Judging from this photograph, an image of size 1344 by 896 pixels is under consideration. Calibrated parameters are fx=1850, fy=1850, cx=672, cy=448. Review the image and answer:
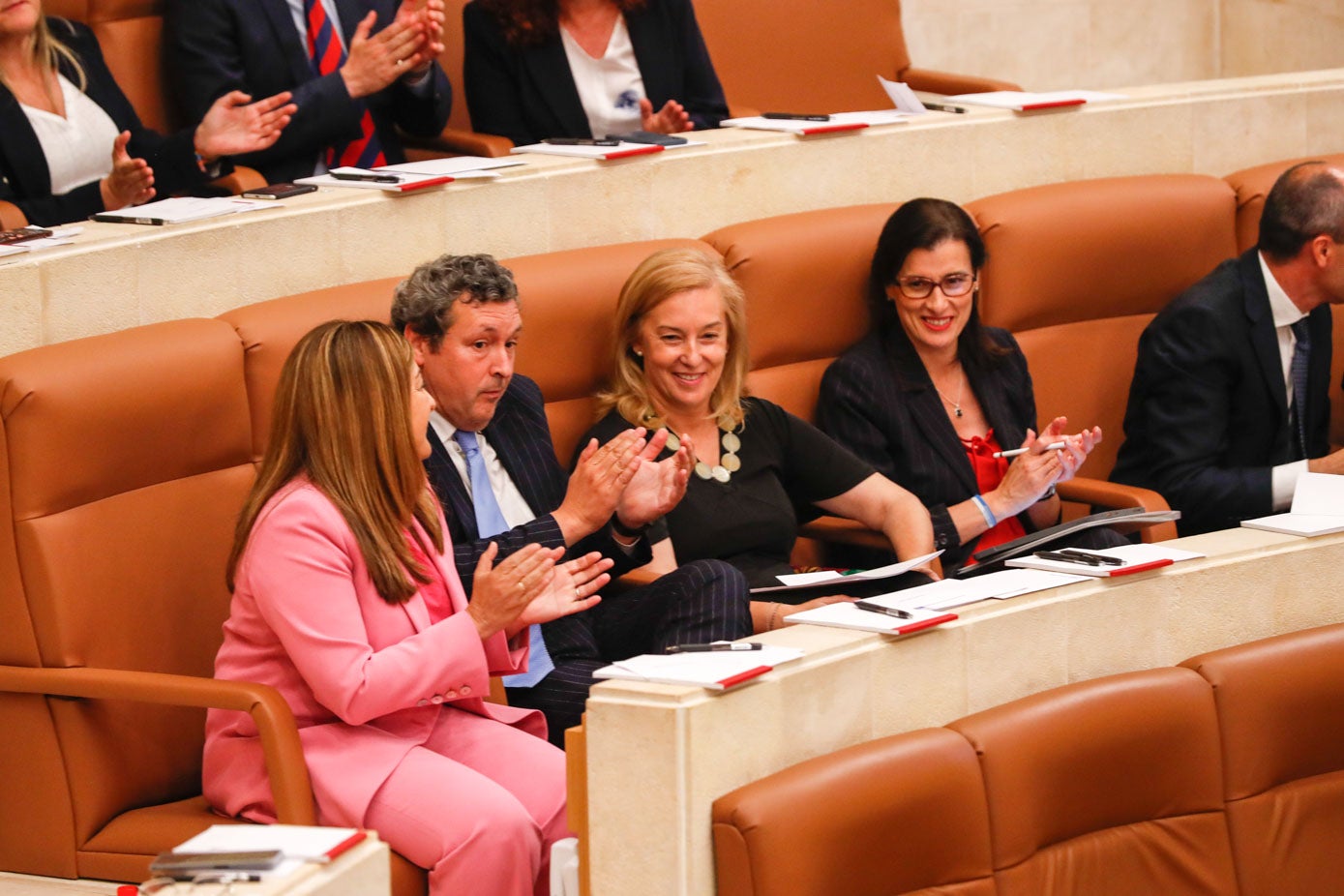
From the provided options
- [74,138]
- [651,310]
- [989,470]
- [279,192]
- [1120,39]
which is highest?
[1120,39]

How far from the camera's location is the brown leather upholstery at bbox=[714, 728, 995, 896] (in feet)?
6.51

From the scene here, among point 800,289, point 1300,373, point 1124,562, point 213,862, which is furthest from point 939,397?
point 213,862

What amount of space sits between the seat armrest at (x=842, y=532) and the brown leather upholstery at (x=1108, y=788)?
2.93 ft

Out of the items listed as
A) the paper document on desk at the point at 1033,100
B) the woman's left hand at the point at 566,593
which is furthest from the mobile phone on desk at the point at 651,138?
the woman's left hand at the point at 566,593

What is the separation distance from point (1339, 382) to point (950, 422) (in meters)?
1.06

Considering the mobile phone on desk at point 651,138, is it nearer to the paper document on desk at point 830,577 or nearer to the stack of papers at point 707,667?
the paper document on desk at point 830,577

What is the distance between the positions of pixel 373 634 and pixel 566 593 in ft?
0.99

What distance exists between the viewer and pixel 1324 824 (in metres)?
2.42

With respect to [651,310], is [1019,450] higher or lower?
lower

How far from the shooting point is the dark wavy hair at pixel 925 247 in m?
3.35

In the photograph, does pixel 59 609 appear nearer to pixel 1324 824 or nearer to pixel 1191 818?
pixel 1191 818

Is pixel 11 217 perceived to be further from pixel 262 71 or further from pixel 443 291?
pixel 443 291

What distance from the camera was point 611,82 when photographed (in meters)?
3.94

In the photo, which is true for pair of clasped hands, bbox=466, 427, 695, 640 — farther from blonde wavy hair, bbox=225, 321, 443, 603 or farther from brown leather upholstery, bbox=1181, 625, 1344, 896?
brown leather upholstery, bbox=1181, 625, 1344, 896
